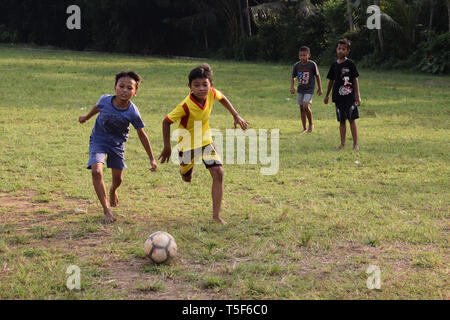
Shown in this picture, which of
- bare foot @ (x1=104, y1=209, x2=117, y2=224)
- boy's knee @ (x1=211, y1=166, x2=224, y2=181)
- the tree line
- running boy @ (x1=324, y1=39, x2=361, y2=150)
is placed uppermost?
the tree line

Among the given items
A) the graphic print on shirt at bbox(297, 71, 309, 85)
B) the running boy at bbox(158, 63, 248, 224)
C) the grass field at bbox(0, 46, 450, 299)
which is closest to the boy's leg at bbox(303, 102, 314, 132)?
the grass field at bbox(0, 46, 450, 299)

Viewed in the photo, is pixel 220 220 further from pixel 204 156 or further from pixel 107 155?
pixel 107 155

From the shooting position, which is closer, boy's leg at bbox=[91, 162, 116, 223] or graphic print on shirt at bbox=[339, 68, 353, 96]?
boy's leg at bbox=[91, 162, 116, 223]

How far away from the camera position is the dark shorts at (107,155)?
5078 mm

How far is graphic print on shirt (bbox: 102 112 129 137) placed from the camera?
511 centimetres

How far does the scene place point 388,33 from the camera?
20.6 m

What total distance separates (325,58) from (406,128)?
14.0 metres

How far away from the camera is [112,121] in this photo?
5.12 metres

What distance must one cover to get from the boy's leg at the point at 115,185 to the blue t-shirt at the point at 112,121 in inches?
11.7

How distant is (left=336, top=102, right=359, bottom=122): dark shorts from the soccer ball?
4945 mm

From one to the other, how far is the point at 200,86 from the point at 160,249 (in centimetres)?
161

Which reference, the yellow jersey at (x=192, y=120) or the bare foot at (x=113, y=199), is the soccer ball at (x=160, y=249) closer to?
the yellow jersey at (x=192, y=120)

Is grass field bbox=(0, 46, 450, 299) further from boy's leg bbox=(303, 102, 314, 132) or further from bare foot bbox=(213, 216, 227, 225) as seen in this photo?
boy's leg bbox=(303, 102, 314, 132)

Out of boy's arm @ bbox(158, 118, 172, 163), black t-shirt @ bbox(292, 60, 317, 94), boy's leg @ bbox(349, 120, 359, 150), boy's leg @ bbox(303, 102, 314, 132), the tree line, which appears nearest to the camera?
boy's arm @ bbox(158, 118, 172, 163)
